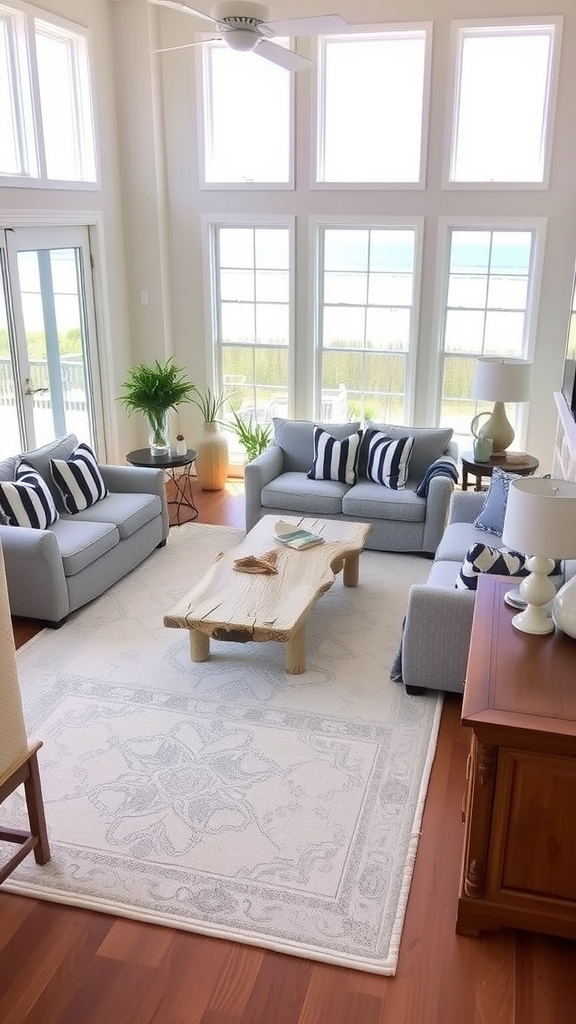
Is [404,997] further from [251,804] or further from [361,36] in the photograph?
[361,36]

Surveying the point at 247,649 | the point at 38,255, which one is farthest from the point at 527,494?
the point at 38,255

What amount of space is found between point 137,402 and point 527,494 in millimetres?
4121

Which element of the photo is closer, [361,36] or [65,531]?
[65,531]

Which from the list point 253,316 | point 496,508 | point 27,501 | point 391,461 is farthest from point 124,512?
point 253,316

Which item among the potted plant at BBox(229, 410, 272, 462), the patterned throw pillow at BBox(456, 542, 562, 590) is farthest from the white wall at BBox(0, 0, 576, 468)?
the patterned throw pillow at BBox(456, 542, 562, 590)

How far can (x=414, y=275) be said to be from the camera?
692 cm

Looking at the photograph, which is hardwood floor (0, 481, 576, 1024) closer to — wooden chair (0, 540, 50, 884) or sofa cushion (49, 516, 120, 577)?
wooden chair (0, 540, 50, 884)

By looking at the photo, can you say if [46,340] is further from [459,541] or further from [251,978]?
[251,978]

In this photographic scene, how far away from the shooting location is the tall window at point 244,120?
271 inches

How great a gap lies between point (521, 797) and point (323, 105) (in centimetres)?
590

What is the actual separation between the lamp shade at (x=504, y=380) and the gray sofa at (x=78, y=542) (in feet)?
8.25

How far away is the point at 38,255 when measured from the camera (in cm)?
627

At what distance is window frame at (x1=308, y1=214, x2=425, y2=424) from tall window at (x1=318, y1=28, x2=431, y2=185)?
312mm

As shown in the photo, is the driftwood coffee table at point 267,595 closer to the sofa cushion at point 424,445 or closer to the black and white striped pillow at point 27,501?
the sofa cushion at point 424,445
